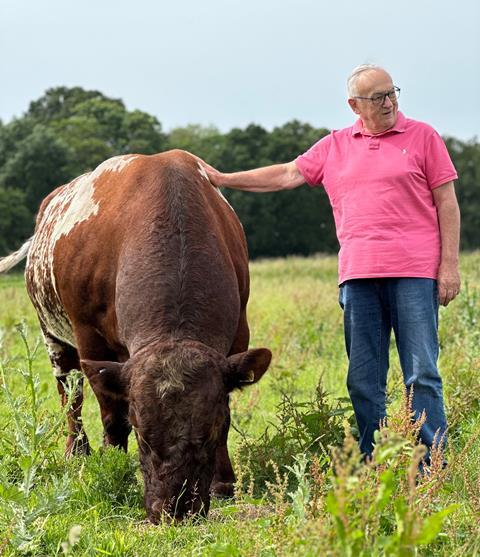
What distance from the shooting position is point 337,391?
892 centimetres

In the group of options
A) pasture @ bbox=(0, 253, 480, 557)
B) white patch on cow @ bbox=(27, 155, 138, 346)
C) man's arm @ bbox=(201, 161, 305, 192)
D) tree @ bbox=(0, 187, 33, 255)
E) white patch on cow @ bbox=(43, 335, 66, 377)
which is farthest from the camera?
tree @ bbox=(0, 187, 33, 255)

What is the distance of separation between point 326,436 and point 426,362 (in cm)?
82

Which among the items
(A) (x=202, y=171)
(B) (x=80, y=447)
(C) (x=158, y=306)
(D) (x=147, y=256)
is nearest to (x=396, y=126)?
(A) (x=202, y=171)

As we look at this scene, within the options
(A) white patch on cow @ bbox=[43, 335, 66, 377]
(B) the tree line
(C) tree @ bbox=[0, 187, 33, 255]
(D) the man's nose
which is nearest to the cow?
(A) white patch on cow @ bbox=[43, 335, 66, 377]

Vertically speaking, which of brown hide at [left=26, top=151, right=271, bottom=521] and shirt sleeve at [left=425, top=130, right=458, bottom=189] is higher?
shirt sleeve at [left=425, top=130, right=458, bottom=189]

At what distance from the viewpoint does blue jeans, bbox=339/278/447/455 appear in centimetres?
525

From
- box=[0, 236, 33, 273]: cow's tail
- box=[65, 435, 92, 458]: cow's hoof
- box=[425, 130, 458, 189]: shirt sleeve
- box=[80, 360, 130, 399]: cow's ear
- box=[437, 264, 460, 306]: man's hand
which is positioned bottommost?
box=[65, 435, 92, 458]: cow's hoof

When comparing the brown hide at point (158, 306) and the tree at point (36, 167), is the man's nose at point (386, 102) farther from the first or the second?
the tree at point (36, 167)

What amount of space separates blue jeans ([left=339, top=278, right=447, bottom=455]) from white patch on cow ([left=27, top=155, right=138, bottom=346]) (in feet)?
6.33

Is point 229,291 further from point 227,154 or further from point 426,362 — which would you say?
point 227,154

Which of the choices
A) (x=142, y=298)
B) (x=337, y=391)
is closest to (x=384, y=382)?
(x=142, y=298)

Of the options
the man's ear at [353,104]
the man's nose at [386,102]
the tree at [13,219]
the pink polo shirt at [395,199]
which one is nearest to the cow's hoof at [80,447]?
the pink polo shirt at [395,199]

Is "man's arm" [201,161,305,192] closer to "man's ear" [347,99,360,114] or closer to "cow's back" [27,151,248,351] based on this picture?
"cow's back" [27,151,248,351]

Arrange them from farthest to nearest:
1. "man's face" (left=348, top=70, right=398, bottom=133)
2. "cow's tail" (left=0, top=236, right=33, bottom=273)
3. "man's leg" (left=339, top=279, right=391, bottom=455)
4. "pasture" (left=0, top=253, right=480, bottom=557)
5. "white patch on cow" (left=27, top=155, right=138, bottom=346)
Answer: "cow's tail" (left=0, top=236, right=33, bottom=273), "white patch on cow" (left=27, top=155, right=138, bottom=346), "man's leg" (left=339, top=279, right=391, bottom=455), "man's face" (left=348, top=70, right=398, bottom=133), "pasture" (left=0, top=253, right=480, bottom=557)
